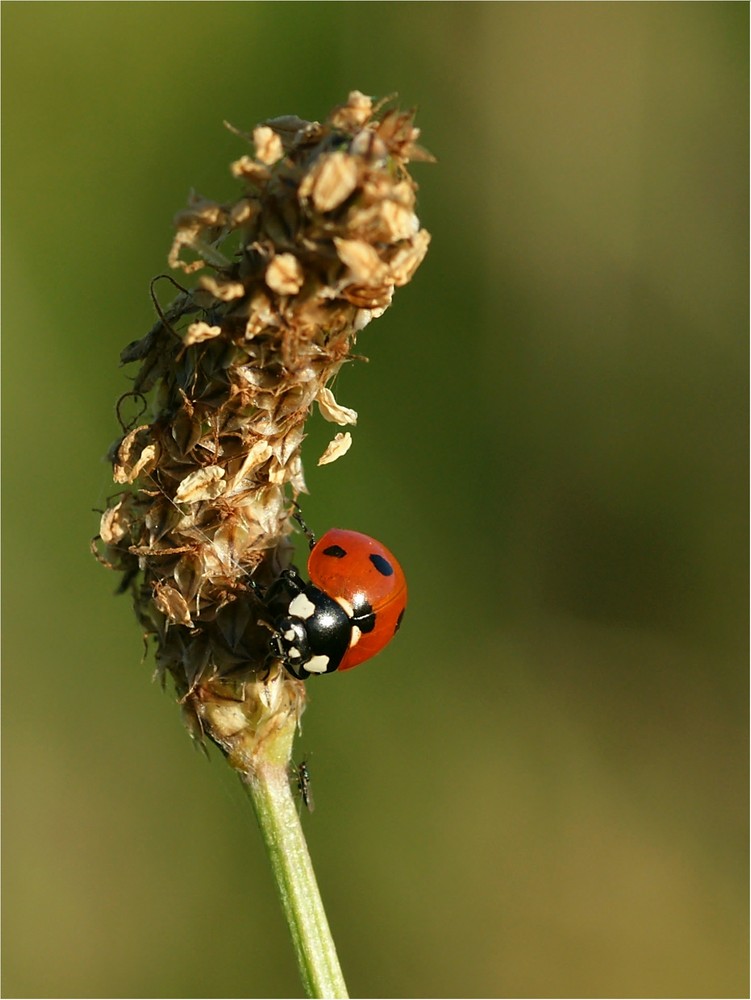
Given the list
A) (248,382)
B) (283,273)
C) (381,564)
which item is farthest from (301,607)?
(283,273)

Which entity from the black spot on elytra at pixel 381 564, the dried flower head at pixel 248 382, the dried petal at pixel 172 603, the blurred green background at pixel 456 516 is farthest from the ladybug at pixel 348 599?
the blurred green background at pixel 456 516

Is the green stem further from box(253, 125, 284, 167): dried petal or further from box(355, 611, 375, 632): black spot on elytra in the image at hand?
box(253, 125, 284, 167): dried petal

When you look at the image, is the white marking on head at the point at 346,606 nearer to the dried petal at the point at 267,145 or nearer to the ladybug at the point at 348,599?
the ladybug at the point at 348,599

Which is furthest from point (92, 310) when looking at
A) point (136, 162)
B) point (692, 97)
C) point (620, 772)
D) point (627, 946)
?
point (627, 946)

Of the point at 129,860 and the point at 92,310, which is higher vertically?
the point at 92,310

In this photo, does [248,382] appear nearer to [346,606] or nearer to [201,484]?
[201,484]

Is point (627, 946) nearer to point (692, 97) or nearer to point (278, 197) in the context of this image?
point (692, 97)

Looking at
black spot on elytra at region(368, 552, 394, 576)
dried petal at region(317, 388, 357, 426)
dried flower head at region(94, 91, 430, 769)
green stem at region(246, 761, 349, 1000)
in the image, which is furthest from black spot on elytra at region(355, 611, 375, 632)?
green stem at region(246, 761, 349, 1000)
